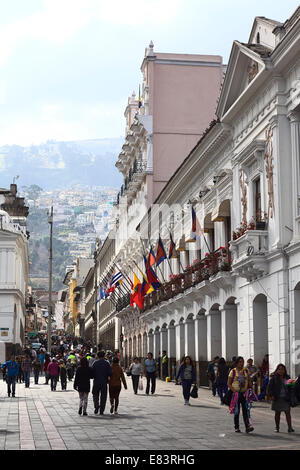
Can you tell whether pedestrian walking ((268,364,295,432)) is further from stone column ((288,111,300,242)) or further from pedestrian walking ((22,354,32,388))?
pedestrian walking ((22,354,32,388))

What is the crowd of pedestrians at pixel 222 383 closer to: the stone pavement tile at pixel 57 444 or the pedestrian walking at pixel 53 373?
the pedestrian walking at pixel 53 373

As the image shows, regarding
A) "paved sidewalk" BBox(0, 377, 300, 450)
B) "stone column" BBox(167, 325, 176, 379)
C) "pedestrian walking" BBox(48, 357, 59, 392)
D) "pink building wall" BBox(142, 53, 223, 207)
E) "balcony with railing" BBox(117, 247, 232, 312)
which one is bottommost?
"paved sidewalk" BBox(0, 377, 300, 450)

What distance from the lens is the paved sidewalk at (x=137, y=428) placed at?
13.3 metres

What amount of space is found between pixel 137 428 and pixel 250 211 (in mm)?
11883

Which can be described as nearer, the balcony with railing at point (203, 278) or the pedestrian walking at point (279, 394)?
the pedestrian walking at point (279, 394)

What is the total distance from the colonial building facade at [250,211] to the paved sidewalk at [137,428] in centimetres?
318

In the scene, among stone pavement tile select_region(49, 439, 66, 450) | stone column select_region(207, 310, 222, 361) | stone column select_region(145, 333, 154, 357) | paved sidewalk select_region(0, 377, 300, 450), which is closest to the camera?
stone pavement tile select_region(49, 439, 66, 450)

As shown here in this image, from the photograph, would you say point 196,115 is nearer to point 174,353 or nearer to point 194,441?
point 174,353

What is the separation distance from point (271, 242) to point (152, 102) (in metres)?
31.1

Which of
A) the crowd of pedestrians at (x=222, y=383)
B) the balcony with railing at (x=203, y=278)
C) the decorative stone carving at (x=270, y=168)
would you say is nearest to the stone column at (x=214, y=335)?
the balcony with railing at (x=203, y=278)

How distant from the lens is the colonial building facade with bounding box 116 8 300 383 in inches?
898

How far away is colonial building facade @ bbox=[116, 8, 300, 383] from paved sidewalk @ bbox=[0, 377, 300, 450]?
3180 mm

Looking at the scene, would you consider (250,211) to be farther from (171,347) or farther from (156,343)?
(156,343)

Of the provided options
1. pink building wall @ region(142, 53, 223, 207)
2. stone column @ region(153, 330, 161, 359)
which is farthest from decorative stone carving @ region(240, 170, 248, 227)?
pink building wall @ region(142, 53, 223, 207)
